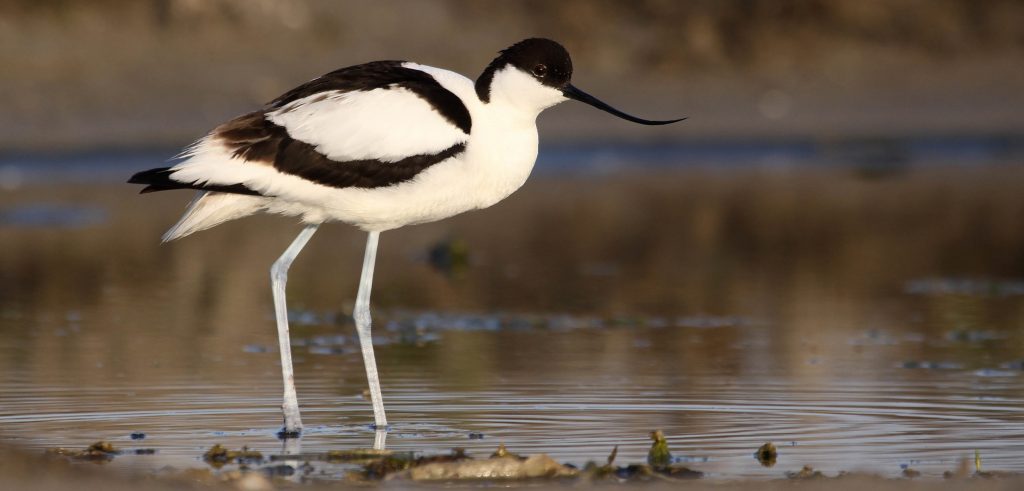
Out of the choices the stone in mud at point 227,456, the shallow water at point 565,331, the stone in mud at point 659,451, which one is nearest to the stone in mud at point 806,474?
the shallow water at point 565,331

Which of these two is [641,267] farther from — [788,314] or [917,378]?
[917,378]

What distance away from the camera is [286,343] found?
7.23 metres

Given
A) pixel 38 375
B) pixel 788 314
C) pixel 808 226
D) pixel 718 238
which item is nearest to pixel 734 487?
pixel 38 375

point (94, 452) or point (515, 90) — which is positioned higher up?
point (515, 90)

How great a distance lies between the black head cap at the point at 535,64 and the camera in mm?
7086

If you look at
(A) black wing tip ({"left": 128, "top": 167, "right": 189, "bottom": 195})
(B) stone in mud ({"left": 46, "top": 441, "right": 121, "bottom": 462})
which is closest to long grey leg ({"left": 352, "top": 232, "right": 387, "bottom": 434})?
(A) black wing tip ({"left": 128, "top": 167, "right": 189, "bottom": 195})

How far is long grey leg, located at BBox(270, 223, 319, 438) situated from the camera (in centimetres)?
677

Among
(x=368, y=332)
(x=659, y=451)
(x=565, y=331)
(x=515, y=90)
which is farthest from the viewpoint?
(x=565, y=331)

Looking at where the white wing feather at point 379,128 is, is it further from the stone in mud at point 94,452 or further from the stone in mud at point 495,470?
the stone in mud at point 495,470

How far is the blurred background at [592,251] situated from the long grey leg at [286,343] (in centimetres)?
13

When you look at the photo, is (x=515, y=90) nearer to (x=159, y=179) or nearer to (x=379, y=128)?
(x=379, y=128)

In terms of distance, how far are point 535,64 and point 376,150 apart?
0.73 meters

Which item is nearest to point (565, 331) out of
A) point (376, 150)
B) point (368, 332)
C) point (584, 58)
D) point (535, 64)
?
point (368, 332)

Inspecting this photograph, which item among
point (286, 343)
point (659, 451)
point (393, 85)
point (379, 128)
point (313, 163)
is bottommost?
point (659, 451)
